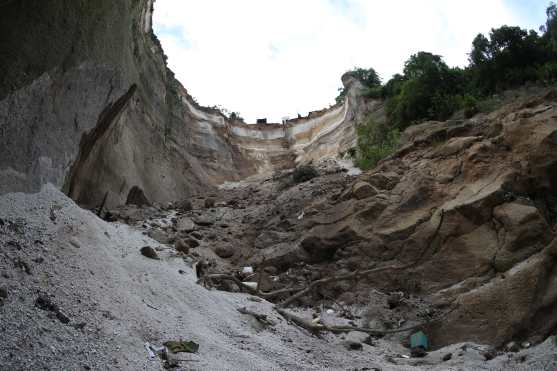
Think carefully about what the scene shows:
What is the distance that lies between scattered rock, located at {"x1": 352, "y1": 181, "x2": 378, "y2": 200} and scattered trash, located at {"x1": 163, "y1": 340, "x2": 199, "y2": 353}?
18.2 feet

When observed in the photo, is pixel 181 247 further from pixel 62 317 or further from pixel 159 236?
pixel 62 317

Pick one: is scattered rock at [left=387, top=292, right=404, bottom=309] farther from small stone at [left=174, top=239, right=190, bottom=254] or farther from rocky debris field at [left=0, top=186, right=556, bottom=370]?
small stone at [left=174, top=239, right=190, bottom=254]

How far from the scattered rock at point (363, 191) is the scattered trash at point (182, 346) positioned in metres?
5.55

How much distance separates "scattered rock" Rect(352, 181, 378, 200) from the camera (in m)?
8.84

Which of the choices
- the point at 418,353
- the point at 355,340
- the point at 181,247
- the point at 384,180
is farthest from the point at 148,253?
the point at 384,180

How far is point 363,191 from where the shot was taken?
894cm

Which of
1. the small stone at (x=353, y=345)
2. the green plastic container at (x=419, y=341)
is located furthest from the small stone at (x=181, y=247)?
the green plastic container at (x=419, y=341)

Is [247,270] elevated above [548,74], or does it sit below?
below

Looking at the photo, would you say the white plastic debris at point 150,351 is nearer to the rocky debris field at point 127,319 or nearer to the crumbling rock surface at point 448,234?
the rocky debris field at point 127,319

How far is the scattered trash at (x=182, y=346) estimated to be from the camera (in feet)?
12.1

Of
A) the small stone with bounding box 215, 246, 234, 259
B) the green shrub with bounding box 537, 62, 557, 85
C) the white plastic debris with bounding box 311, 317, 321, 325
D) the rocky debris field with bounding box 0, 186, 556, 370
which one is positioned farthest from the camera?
the green shrub with bounding box 537, 62, 557, 85

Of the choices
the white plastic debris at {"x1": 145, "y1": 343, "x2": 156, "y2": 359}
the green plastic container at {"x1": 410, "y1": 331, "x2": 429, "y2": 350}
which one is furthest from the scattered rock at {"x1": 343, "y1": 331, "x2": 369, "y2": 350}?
the white plastic debris at {"x1": 145, "y1": 343, "x2": 156, "y2": 359}

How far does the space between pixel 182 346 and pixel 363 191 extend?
5.78 meters

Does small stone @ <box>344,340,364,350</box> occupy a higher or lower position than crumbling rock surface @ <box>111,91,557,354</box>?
lower
